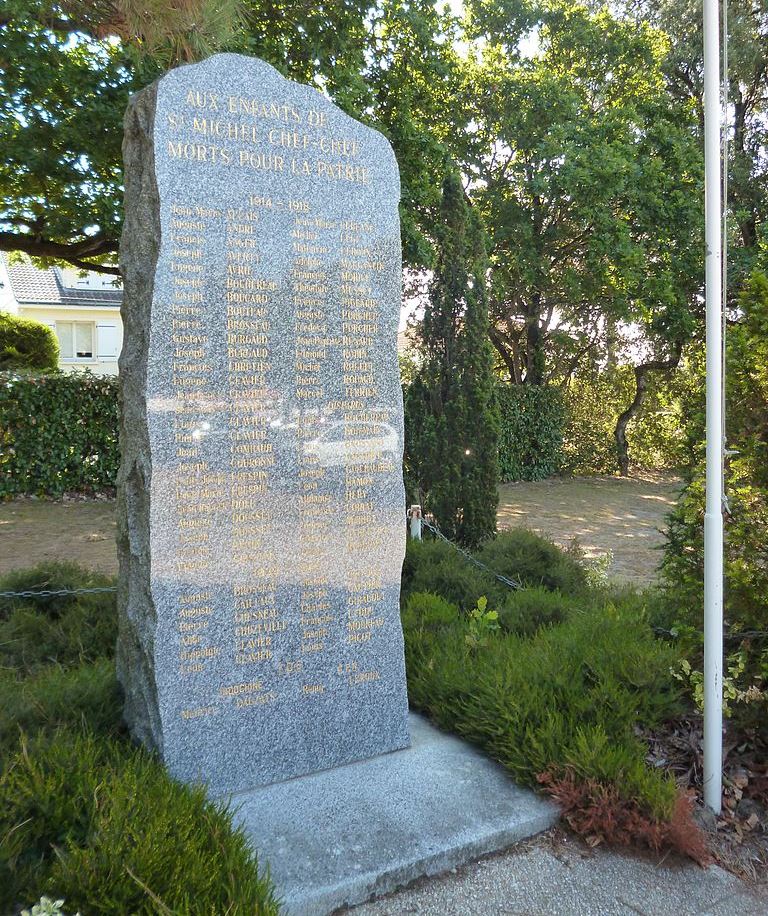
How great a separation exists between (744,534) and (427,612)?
207 cm

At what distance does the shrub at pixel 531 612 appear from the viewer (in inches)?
187

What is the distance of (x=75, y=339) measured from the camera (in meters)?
32.4

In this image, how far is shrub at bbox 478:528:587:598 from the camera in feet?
19.0

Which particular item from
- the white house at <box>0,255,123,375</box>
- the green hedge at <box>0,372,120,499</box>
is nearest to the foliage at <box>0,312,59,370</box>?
the green hedge at <box>0,372,120,499</box>

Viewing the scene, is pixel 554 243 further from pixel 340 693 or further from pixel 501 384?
pixel 340 693

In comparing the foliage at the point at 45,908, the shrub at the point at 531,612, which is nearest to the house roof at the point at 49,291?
the shrub at the point at 531,612

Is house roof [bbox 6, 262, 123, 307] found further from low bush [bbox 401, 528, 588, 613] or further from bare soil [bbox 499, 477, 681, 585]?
low bush [bbox 401, 528, 588, 613]

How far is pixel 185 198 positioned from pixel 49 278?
1311 inches

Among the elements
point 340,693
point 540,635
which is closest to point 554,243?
point 540,635

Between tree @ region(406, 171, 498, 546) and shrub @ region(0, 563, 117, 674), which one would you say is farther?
tree @ region(406, 171, 498, 546)

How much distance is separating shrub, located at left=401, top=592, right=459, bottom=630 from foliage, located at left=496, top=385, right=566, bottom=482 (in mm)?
10903

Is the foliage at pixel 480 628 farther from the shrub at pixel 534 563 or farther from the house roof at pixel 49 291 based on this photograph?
the house roof at pixel 49 291

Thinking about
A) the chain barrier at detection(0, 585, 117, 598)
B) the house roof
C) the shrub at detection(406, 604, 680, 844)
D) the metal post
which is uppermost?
the house roof

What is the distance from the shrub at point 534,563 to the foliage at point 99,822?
10.9ft
